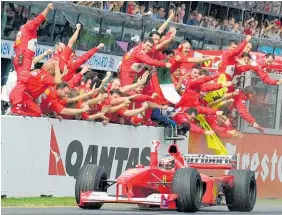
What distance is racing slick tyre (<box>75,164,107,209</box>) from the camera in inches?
608

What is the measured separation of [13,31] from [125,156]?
8118 mm

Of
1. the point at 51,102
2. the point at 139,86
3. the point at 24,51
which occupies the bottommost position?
the point at 51,102

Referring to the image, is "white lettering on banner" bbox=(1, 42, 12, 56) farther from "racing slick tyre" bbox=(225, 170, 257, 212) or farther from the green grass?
"racing slick tyre" bbox=(225, 170, 257, 212)

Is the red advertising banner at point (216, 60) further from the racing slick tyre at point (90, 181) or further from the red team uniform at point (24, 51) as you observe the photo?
the racing slick tyre at point (90, 181)

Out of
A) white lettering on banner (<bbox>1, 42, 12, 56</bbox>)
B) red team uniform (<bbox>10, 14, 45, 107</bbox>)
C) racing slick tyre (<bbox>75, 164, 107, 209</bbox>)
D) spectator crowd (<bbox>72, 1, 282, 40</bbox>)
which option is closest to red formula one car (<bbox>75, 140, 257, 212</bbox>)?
racing slick tyre (<bbox>75, 164, 107, 209</bbox>)

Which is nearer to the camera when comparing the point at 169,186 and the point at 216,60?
the point at 169,186

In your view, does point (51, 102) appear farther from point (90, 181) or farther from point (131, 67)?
point (90, 181)

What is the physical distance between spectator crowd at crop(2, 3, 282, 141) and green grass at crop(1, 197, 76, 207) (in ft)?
4.88

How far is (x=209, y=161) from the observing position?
17500 mm

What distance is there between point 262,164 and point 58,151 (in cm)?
668

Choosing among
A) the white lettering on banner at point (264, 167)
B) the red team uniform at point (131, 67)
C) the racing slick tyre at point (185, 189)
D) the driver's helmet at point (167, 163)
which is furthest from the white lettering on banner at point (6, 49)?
the racing slick tyre at point (185, 189)

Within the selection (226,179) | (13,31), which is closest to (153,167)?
(226,179)

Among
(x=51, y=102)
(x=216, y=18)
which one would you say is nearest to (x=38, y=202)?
(x=51, y=102)

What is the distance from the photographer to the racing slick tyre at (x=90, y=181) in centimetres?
1545
